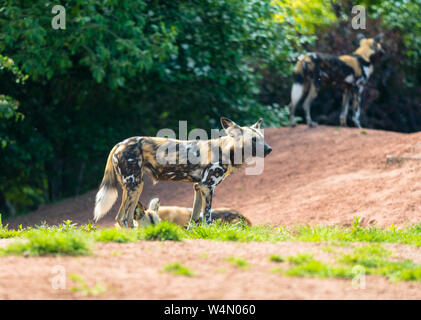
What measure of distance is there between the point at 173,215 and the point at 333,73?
6499mm

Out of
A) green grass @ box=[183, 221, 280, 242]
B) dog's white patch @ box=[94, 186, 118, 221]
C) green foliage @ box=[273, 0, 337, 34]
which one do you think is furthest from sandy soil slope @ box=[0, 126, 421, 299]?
green foliage @ box=[273, 0, 337, 34]

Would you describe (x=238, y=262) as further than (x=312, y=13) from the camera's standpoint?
No

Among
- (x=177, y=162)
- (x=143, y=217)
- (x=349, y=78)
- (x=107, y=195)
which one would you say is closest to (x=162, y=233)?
(x=177, y=162)

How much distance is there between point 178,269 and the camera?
15.6ft

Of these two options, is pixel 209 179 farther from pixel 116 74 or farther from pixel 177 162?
pixel 116 74

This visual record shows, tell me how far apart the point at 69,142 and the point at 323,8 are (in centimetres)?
979

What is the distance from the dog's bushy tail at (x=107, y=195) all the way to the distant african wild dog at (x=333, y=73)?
6.87 meters

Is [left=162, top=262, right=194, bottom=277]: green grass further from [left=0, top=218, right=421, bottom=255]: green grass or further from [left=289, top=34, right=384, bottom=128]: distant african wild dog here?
[left=289, top=34, right=384, bottom=128]: distant african wild dog

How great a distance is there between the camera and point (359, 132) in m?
13.4

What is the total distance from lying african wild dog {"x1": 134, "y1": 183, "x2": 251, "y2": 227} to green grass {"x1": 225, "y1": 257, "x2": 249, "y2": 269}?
3.07m

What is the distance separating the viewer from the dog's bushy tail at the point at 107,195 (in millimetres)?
7395

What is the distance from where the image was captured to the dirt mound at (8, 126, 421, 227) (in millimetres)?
9445
